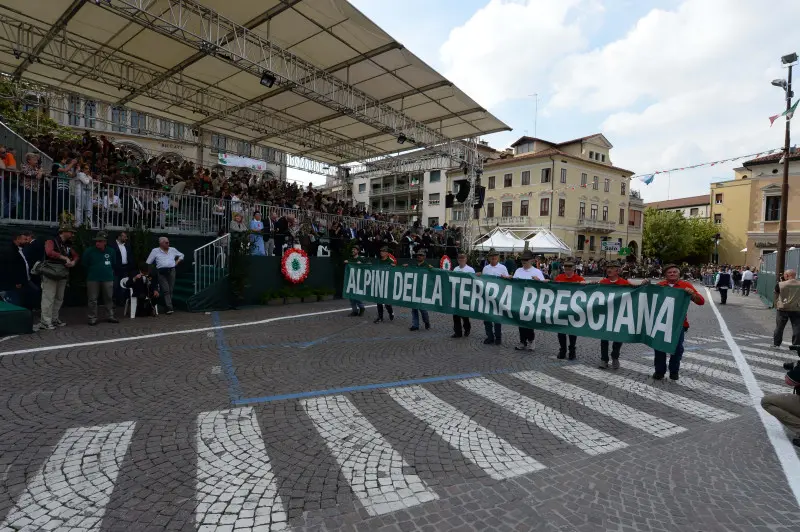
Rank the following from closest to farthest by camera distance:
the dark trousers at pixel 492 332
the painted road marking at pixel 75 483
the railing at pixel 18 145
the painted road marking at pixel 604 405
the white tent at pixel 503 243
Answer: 1. the painted road marking at pixel 75 483
2. the painted road marking at pixel 604 405
3. the dark trousers at pixel 492 332
4. the railing at pixel 18 145
5. the white tent at pixel 503 243

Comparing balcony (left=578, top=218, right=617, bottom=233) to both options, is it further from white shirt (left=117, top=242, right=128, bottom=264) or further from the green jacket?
the green jacket

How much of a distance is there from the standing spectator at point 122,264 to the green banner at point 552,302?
6.59 m

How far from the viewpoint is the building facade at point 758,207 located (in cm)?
4050

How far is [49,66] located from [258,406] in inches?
619

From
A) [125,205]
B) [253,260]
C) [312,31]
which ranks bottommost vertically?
[253,260]

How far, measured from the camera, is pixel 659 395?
18.9 ft

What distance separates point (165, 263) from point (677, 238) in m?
61.9

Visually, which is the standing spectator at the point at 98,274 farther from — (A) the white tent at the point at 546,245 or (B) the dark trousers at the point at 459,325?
(A) the white tent at the point at 546,245

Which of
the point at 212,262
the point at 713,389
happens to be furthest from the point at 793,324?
the point at 212,262

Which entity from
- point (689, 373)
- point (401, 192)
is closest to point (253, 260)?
point (689, 373)

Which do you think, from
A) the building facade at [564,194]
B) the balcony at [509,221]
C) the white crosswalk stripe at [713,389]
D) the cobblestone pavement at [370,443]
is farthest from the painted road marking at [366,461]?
the balcony at [509,221]

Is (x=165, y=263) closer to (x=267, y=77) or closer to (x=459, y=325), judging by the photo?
(x=267, y=77)

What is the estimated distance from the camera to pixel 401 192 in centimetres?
6259

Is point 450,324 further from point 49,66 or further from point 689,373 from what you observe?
point 49,66
